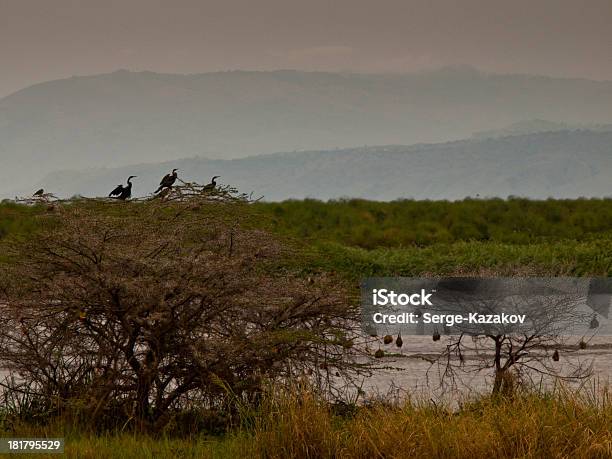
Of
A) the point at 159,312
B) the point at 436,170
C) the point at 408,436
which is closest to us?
the point at 408,436

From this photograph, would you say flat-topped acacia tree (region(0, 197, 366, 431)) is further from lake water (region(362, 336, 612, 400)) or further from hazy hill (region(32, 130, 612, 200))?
hazy hill (region(32, 130, 612, 200))

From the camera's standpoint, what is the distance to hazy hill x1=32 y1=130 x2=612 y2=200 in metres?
171

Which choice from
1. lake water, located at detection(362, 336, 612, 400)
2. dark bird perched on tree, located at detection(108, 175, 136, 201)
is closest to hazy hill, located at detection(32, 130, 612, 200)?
lake water, located at detection(362, 336, 612, 400)

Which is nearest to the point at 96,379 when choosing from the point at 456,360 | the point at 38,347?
the point at 38,347

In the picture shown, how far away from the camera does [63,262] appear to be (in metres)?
8.23

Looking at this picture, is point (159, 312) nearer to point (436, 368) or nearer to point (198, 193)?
point (198, 193)

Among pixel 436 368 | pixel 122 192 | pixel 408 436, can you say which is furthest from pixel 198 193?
pixel 436 368

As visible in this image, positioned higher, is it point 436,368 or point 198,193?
point 198,193

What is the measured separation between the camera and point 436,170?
178 meters

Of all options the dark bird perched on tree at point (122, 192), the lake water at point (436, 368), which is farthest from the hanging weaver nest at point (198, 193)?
the lake water at point (436, 368)

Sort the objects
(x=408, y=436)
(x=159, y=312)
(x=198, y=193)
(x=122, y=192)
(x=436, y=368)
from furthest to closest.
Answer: (x=436, y=368) → (x=122, y=192) → (x=198, y=193) → (x=159, y=312) → (x=408, y=436)

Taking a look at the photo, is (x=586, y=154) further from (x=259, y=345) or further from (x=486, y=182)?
(x=259, y=345)

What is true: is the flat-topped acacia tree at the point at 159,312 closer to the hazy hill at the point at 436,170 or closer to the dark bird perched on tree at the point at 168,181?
the dark bird perched on tree at the point at 168,181

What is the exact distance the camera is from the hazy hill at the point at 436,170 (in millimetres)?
170750
